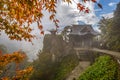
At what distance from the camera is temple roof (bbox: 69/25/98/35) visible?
58.5m

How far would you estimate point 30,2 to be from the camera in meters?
4.75

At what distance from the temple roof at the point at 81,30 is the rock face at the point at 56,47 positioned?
10.3 m

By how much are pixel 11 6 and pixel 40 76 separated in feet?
98.9

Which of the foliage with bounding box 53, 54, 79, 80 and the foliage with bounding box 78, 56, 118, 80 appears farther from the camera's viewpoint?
the foliage with bounding box 53, 54, 79, 80

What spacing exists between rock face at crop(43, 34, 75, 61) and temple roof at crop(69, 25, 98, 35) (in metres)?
10.3

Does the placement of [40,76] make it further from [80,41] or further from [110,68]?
[80,41]

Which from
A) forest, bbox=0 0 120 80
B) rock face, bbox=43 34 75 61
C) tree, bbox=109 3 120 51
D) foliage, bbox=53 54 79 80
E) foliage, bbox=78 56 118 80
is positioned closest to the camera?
forest, bbox=0 0 120 80

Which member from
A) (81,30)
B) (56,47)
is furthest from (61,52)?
(81,30)

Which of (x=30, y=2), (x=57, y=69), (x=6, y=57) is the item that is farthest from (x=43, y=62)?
(x=30, y=2)

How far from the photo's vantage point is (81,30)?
58.8 m

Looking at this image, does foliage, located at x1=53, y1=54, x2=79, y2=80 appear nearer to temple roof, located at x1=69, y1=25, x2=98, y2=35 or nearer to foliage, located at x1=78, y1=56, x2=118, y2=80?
foliage, located at x1=78, y1=56, x2=118, y2=80

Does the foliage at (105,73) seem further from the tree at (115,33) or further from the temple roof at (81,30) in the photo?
the temple roof at (81,30)

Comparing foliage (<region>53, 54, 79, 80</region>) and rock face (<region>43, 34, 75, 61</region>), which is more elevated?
rock face (<region>43, 34, 75, 61</region>)

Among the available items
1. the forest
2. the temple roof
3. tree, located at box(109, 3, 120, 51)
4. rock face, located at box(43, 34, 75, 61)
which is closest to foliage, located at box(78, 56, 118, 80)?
the forest
